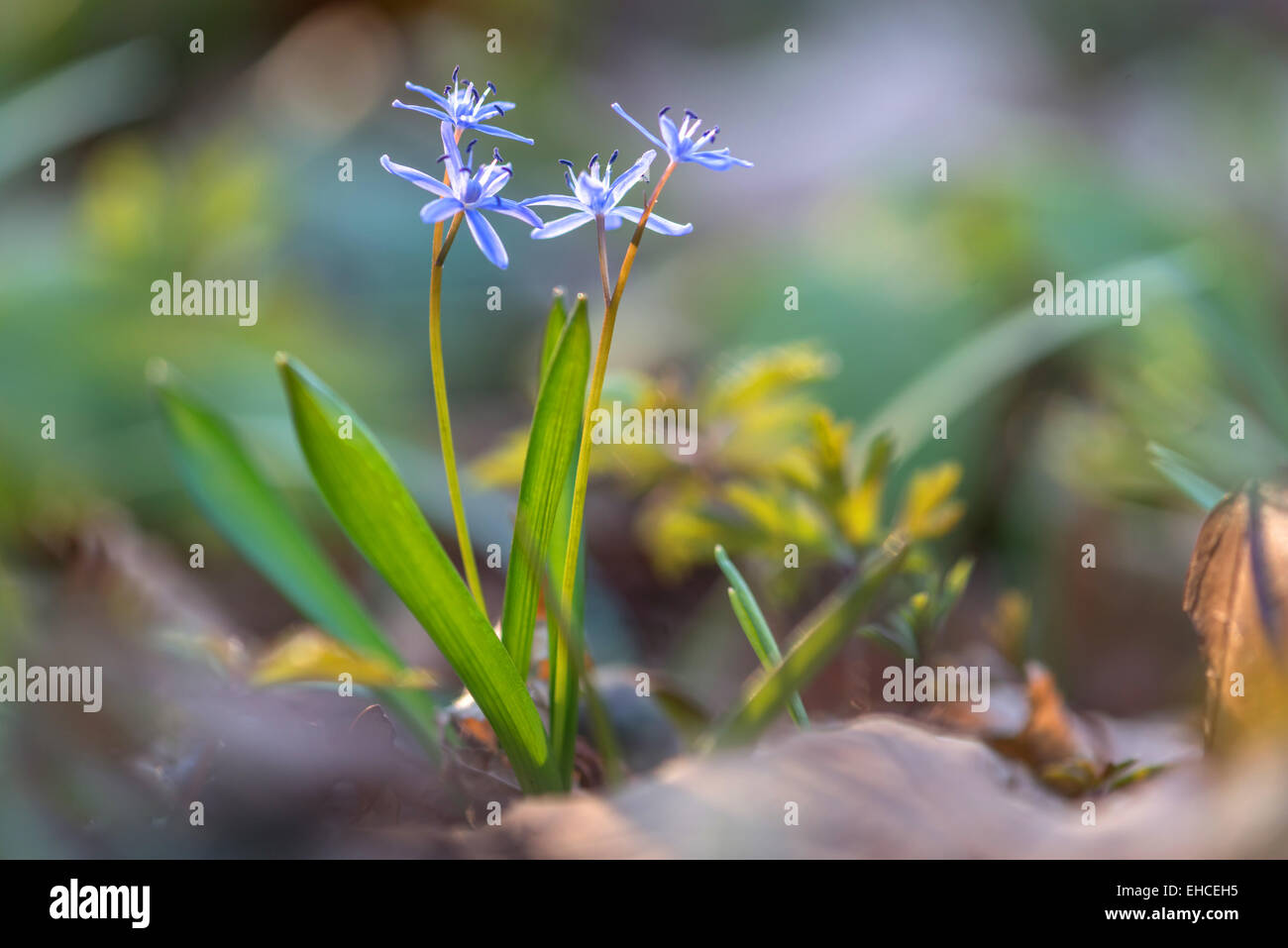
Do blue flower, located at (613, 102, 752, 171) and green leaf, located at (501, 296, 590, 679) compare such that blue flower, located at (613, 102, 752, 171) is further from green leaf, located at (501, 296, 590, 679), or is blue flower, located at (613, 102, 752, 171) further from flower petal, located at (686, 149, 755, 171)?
green leaf, located at (501, 296, 590, 679)

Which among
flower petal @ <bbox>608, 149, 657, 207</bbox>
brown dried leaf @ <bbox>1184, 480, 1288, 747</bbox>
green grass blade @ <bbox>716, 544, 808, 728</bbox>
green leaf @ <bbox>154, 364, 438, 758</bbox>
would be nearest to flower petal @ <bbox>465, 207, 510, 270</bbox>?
flower petal @ <bbox>608, 149, 657, 207</bbox>

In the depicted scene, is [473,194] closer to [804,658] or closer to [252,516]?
[804,658]

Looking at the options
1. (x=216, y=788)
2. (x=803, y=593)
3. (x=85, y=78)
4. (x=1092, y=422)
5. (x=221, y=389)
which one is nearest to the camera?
(x=216, y=788)

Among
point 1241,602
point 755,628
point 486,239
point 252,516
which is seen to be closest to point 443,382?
point 486,239

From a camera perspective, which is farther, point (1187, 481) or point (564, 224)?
point (1187, 481)

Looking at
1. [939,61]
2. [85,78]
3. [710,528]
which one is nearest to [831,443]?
[710,528]
